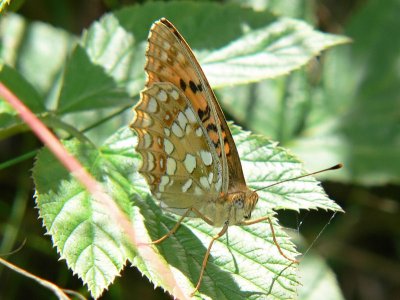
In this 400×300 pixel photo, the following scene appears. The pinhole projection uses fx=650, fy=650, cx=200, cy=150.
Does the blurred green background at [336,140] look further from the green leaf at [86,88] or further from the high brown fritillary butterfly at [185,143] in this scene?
the high brown fritillary butterfly at [185,143]

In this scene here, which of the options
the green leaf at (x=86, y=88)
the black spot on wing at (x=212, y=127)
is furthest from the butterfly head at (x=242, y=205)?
the green leaf at (x=86, y=88)

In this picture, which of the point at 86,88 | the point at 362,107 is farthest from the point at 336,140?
the point at 86,88

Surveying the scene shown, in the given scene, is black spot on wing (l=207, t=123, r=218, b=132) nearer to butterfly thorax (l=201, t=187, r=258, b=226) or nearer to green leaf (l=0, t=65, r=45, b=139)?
butterfly thorax (l=201, t=187, r=258, b=226)

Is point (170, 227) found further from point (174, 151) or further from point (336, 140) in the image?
point (336, 140)

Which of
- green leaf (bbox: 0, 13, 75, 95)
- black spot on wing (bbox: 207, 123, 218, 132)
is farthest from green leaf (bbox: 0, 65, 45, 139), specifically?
black spot on wing (bbox: 207, 123, 218, 132)

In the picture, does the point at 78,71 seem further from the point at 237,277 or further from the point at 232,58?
the point at 237,277

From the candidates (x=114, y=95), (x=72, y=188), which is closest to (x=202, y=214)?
(x=72, y=188)
